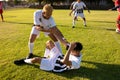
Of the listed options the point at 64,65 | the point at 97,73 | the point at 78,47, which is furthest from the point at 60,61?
the point at 97,73

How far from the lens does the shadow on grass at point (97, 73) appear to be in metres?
8.26

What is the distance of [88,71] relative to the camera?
8.74 metres

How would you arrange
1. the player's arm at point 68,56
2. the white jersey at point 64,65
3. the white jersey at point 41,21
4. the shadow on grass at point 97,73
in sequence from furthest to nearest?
1. the white jersey at point 41,21
2. the white jersey at point 64,65
3. the shadow on grass at point 97,73
4. the player's arm at point 68,56

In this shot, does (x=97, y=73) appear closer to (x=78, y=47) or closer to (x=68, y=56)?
(x=78, y=47)

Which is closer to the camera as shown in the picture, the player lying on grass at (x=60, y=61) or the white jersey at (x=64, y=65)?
the player lying on grass at (x=60, y=61)

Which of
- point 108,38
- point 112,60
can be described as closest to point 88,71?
point 112,60

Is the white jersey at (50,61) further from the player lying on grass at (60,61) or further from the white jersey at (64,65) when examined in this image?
the white jersey at (64,65)

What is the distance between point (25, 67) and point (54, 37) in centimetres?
156

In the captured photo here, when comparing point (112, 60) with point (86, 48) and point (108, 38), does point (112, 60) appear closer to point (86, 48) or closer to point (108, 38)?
point (86, 48)

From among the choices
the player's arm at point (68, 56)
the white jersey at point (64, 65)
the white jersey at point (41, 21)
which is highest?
the white jersey at point (41, 21)

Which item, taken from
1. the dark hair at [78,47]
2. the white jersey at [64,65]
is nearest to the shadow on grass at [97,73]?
the white jersey at [64,65]

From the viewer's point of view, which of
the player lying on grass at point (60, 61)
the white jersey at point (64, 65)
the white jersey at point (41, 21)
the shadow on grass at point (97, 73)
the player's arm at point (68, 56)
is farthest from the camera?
the white jersey at point (41, 21)

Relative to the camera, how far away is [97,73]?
8570mm

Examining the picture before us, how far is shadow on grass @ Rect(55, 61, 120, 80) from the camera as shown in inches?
325
